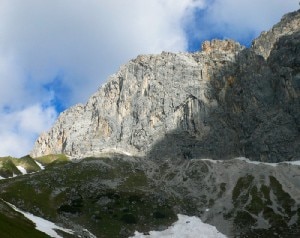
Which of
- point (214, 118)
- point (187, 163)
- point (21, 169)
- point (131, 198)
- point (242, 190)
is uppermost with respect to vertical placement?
point (214, 118)

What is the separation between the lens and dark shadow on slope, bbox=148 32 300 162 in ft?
553

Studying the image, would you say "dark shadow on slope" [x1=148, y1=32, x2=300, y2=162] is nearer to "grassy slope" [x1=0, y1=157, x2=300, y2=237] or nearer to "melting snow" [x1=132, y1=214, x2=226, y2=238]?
"grassy slope" [x1=0, y1=157, x2=300, y2=237]

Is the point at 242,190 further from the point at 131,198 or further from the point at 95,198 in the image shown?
the point at 95,198

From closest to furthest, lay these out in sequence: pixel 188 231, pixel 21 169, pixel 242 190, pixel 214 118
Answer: pixel 188 231 → pixel 242 190 → pixel 21 169 → pixel 214 118

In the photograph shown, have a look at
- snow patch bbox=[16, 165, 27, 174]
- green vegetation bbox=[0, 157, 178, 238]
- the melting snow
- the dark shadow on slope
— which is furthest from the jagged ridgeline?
the melting snow

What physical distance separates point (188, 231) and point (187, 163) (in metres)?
55.4

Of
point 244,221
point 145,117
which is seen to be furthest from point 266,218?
point 145,117

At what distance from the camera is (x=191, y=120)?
599ft

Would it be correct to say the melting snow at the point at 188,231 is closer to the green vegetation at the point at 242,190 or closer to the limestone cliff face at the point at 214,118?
the green vegetation at the point at 242,190

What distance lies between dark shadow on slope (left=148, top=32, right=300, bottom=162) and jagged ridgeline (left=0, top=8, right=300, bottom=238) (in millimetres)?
420

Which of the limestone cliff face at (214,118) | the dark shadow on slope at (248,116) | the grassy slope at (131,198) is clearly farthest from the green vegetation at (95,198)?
the dark shadow on slope at (248,116)

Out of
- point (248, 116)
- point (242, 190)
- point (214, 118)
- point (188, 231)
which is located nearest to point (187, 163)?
point (214, 118)

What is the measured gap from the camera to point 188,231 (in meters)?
108

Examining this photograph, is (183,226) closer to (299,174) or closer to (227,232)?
(227,232)
